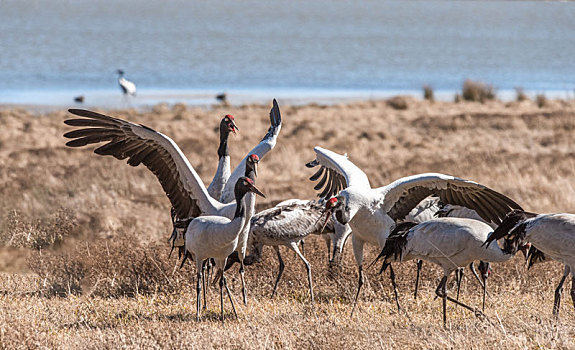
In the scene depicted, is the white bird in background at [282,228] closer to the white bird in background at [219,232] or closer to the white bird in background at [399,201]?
the white bird in background at [399,201]

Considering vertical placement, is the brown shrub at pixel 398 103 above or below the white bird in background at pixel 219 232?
below

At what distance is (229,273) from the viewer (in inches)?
319

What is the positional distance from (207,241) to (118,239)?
2.91 m

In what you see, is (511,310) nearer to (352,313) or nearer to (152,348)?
(352,313)

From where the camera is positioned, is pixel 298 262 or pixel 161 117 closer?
pixel 298 262

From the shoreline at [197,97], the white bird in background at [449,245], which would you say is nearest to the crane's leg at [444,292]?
the white bird in background at [449,245]

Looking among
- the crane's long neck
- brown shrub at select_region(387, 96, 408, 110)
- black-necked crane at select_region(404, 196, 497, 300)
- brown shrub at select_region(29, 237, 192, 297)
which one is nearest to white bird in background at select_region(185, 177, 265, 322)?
brown shrub at select_region(29, 237, 192, 297)

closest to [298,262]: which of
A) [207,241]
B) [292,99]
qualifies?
[207,241]

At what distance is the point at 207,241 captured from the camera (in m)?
6.31

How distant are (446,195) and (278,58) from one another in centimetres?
5769

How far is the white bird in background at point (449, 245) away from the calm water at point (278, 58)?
29335mm

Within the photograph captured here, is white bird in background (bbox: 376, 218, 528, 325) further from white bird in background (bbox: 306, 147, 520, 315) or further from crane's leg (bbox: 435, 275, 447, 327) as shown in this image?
white bird in background (bbox: 306, 147, 520, 315)

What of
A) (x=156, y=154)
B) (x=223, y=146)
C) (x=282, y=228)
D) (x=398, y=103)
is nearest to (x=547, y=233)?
(x=282, y=228)

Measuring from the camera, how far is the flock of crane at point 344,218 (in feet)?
20.1
